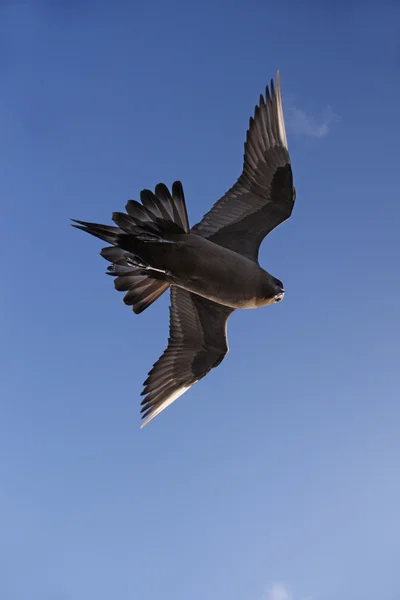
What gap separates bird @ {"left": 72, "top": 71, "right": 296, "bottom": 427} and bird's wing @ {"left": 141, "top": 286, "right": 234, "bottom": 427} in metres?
0.01

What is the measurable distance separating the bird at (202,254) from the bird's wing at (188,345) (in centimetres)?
1

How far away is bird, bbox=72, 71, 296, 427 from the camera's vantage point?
7180mm

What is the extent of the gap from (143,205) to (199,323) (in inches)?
91.9

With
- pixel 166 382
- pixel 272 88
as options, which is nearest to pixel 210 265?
pixel 166 382

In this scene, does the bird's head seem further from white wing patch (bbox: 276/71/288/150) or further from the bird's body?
white wing patch (bbox: 276/71/288/150)

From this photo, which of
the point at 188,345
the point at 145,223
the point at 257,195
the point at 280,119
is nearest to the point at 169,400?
the point at 188,345

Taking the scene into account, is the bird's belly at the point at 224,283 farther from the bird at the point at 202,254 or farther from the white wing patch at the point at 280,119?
the white wing patch at the point at 280,119

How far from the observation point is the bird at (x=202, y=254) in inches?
283

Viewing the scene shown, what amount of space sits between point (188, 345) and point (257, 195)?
2450 millimetres

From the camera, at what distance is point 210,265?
7.38 metres

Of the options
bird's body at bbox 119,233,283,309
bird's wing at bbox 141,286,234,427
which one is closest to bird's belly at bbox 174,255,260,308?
bird's body at bbox 119,233,283,309

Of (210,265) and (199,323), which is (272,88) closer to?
(210,265)

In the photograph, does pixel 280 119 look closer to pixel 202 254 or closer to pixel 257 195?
pixel 257 195

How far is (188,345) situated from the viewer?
8719mm
